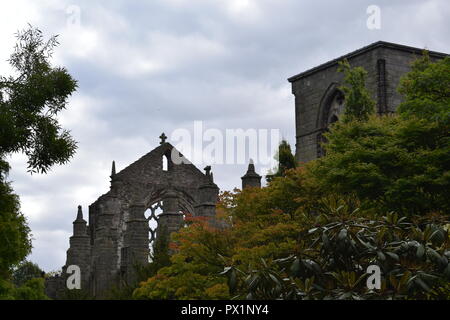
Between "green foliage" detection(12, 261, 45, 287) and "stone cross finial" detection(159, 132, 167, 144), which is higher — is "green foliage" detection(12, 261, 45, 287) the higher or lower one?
the lower one

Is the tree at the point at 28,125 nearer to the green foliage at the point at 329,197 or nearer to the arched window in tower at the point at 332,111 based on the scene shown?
the green foliage at the point at 329,197

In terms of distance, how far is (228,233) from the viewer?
27109mm

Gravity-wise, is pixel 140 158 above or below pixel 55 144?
above

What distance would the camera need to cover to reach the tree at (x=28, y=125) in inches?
764

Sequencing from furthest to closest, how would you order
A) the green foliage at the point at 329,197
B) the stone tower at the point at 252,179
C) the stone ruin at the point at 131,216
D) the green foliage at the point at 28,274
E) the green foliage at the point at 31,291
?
the stone ruin at the point at 131,216 < the green foliage at the point at 28,274 < the stone tower at the point at 252,179 < the green foliage at the point at 329,197 < the green foliage at the point at 31,291

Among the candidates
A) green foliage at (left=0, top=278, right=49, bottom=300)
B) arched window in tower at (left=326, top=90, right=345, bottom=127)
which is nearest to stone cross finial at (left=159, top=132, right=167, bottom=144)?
arched window in tower at (left=326, top=90, right=345, bottom=127)

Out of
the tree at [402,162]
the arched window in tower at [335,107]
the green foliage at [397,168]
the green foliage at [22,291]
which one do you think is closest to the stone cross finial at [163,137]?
the arched window in tower at [335,107]

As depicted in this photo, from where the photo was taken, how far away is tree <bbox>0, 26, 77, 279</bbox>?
1941 centimetres

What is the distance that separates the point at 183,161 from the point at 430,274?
3853 centimetres

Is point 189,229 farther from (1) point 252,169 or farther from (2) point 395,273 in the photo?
(2) point 395,273

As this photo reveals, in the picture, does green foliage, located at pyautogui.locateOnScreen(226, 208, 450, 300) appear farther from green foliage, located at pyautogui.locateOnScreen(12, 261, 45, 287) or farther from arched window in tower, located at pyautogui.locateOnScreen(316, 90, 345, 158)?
arched window in tower, located at pyautogui.locateOnScreen(316, 90, 345, 158)

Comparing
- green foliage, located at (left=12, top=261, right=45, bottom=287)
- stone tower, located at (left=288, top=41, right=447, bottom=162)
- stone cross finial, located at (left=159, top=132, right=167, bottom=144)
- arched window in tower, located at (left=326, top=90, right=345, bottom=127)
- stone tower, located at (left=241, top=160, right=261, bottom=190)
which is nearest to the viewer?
stone tower, located at (left=241, top=160, right=261, bottom=190)
